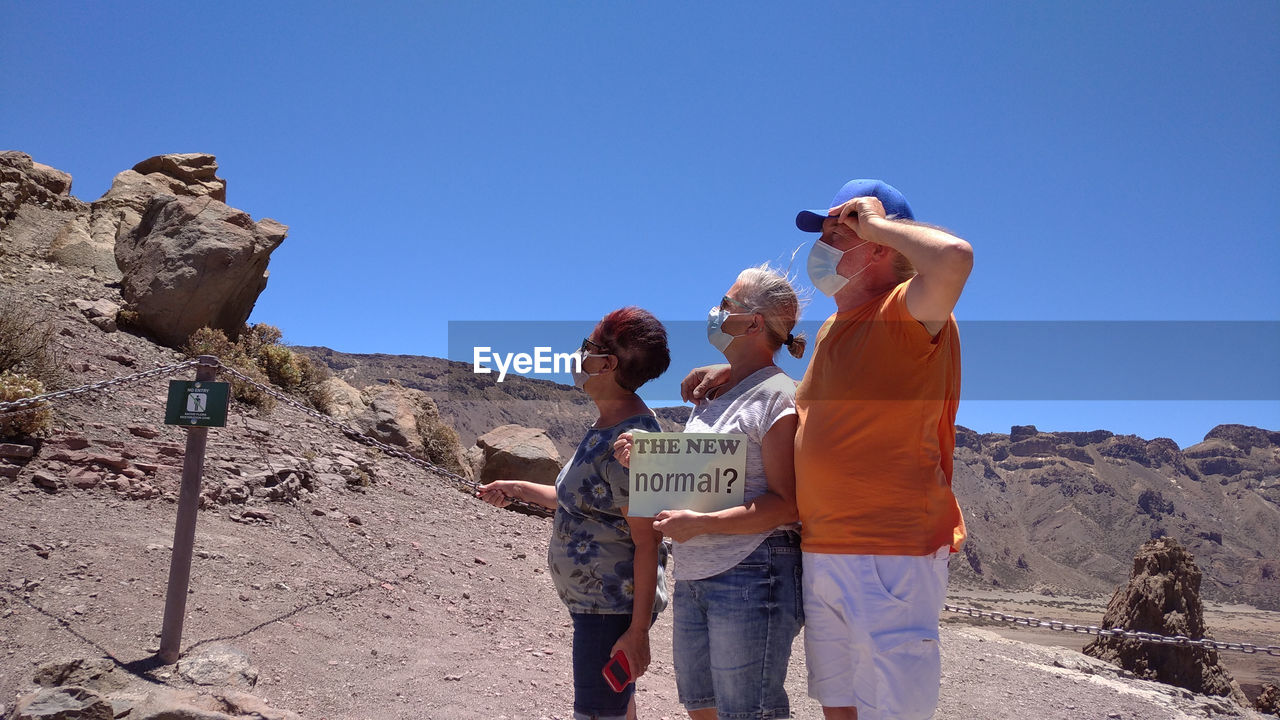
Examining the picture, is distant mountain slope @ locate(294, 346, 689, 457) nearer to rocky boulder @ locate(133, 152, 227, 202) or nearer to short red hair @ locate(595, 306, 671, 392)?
rocky boulder @ locate(133, 152, 227, 202)

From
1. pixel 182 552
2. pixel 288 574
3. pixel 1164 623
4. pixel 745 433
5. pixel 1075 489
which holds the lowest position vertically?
pixel 1164 623

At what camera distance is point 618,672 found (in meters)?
2.44

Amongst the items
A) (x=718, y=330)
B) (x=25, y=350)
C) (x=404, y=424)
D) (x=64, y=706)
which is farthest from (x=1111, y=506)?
(x=64, y=706)

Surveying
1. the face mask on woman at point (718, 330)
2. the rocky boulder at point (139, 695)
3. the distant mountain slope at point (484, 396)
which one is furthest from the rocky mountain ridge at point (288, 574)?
the distant mountain slope at point (484, 396)

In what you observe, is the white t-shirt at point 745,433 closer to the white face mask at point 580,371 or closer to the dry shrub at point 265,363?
the white face mask at point 580,371

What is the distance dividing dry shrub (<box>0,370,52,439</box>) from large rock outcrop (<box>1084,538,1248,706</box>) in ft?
42.0

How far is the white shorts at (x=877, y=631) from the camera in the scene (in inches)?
80.2

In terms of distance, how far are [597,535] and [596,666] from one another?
1.28ft

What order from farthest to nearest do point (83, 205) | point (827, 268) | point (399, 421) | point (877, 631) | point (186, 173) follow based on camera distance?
point (186, 173) → point (83, 205) → point (399, 421) → point (827, 268) → point (877, 631)

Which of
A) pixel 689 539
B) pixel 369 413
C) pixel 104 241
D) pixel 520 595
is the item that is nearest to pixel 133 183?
pixel 104 241

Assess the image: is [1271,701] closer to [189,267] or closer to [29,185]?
[189,267]

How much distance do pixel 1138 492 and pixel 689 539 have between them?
10092 cm

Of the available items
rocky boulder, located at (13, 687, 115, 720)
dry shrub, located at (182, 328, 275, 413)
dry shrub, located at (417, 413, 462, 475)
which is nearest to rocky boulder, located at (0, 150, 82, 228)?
dry shrub, located at (182, 328, 275, 413)

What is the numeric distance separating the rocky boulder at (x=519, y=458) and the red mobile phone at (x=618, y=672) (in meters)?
9.87
